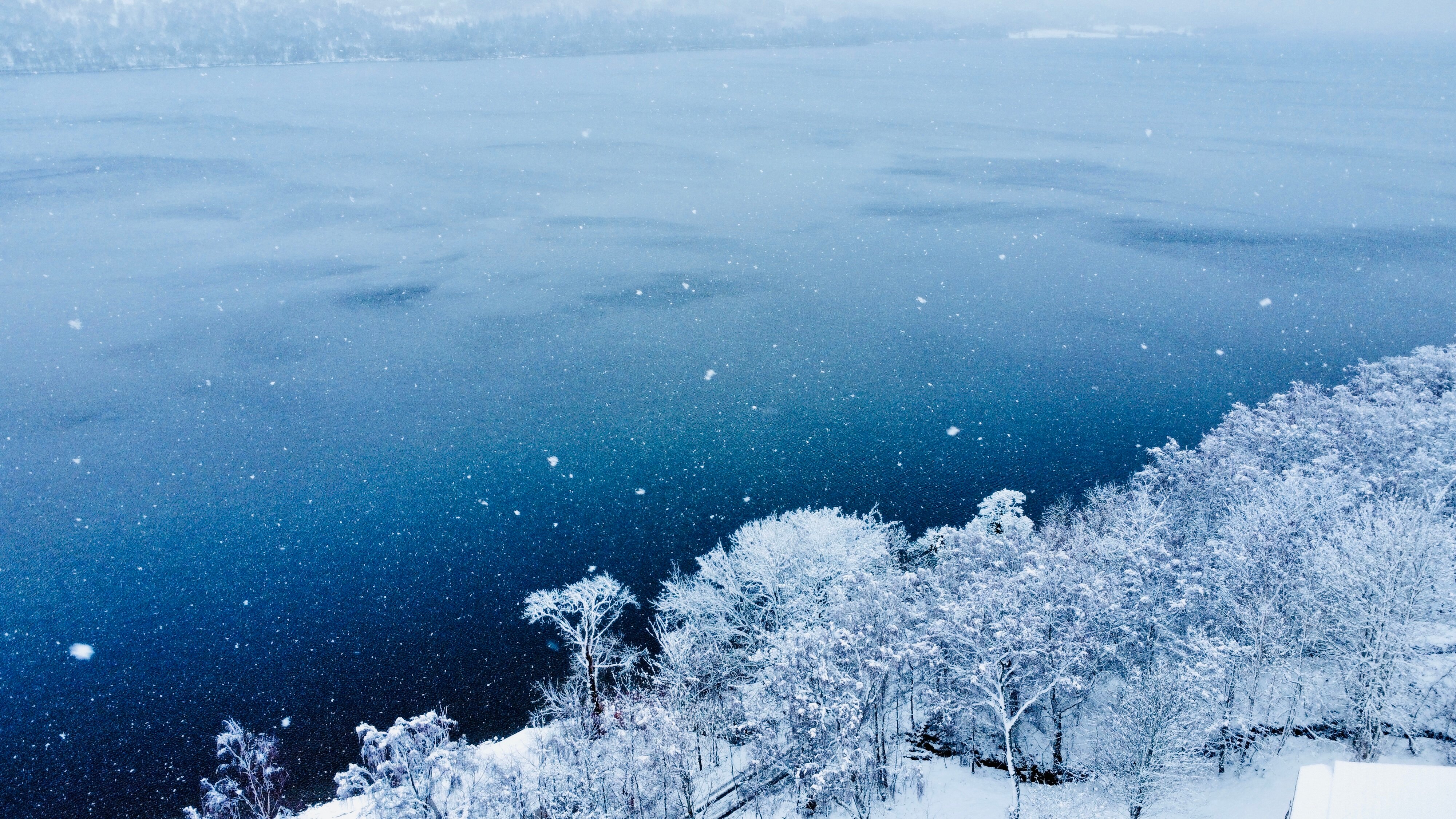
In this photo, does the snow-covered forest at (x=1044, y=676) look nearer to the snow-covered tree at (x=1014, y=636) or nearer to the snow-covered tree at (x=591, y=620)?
the snow-covered tree at (x=1014, y=636)

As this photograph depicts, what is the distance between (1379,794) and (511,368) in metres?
49.4

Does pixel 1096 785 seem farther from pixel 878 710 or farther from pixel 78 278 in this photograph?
pixel 78 278

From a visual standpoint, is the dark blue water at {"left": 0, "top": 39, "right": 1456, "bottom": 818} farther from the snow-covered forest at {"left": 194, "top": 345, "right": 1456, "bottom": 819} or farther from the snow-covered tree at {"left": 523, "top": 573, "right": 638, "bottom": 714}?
the snow-covered forest at {"left": 194, "top": 345, "right": 1456, "bottom": 819}

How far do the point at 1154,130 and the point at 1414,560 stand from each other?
140171mm

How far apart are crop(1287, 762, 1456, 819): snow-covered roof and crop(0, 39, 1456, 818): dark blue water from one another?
75.9 ft

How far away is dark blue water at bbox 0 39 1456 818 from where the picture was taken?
103ft

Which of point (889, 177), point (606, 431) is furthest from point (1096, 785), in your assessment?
point (889, 177)

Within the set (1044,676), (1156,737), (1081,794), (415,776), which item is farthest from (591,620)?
(1156,737)

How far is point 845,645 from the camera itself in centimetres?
1948

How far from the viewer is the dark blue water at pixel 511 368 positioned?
3153 centimetres

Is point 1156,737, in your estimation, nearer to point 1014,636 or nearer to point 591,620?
point 1014,636

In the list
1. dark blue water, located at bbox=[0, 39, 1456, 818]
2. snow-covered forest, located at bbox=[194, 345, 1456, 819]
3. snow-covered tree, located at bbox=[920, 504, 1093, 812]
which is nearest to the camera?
snow-covered forest, located at bbox=[194, 345, 1456, 819]

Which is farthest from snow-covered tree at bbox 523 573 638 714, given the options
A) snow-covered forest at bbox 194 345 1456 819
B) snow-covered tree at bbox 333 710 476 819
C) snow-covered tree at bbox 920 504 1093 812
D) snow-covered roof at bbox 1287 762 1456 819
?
snow-covered roof at bbox 1287 762 1456 819

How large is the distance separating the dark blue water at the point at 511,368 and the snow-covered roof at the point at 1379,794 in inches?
911
